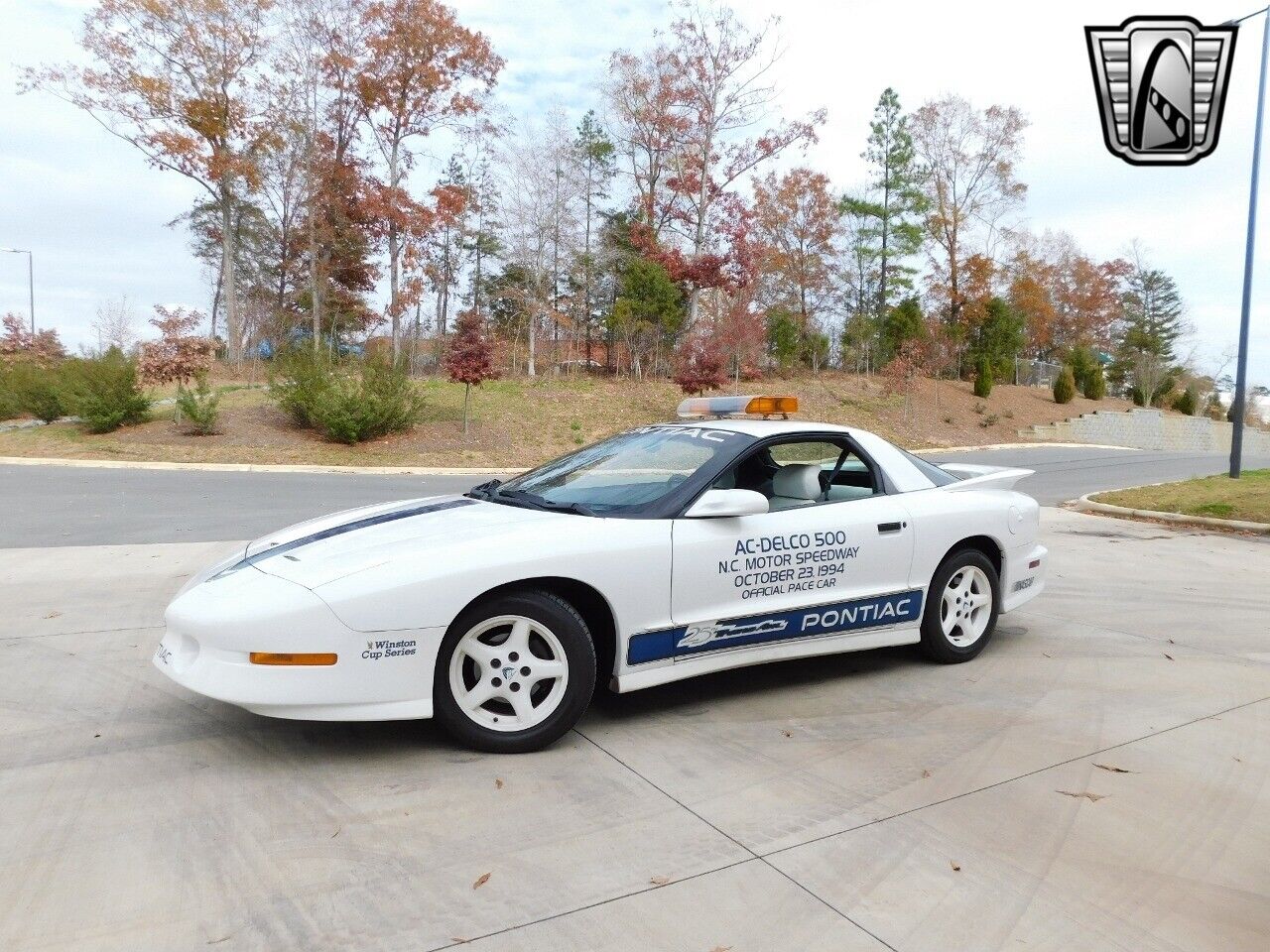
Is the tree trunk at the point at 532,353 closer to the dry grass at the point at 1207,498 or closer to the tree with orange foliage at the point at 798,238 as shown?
the tree with orange foliage at the point at 798,238

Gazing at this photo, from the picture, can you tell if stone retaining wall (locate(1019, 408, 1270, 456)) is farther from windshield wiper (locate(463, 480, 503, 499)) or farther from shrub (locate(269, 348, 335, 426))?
windshield wiper (locate(463, 480, 503, 499))

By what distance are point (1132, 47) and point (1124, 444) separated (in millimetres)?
40631

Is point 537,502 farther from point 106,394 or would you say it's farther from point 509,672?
point 106,394

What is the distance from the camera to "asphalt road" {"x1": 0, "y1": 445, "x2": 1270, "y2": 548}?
9500 mm

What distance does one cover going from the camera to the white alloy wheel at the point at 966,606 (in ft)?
16.8

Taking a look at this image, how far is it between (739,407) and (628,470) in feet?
2.97

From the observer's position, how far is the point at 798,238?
38531 millimetres

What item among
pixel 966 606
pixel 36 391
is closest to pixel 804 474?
pixel 966 606

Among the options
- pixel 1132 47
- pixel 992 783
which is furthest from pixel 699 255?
pixel 992 783

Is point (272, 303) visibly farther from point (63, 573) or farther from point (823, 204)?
point (63, 573)

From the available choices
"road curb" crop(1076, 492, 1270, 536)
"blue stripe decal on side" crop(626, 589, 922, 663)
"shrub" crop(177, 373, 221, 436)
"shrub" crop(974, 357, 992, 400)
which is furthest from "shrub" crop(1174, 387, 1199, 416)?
"blue stripe decal on side" crop(626, 589, 922, 663)

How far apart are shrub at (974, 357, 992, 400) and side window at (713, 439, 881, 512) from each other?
123 ft

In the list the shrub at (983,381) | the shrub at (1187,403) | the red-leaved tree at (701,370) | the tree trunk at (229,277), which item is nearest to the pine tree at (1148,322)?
the shrub at (1187,403)

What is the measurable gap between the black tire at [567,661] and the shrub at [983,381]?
129ft
